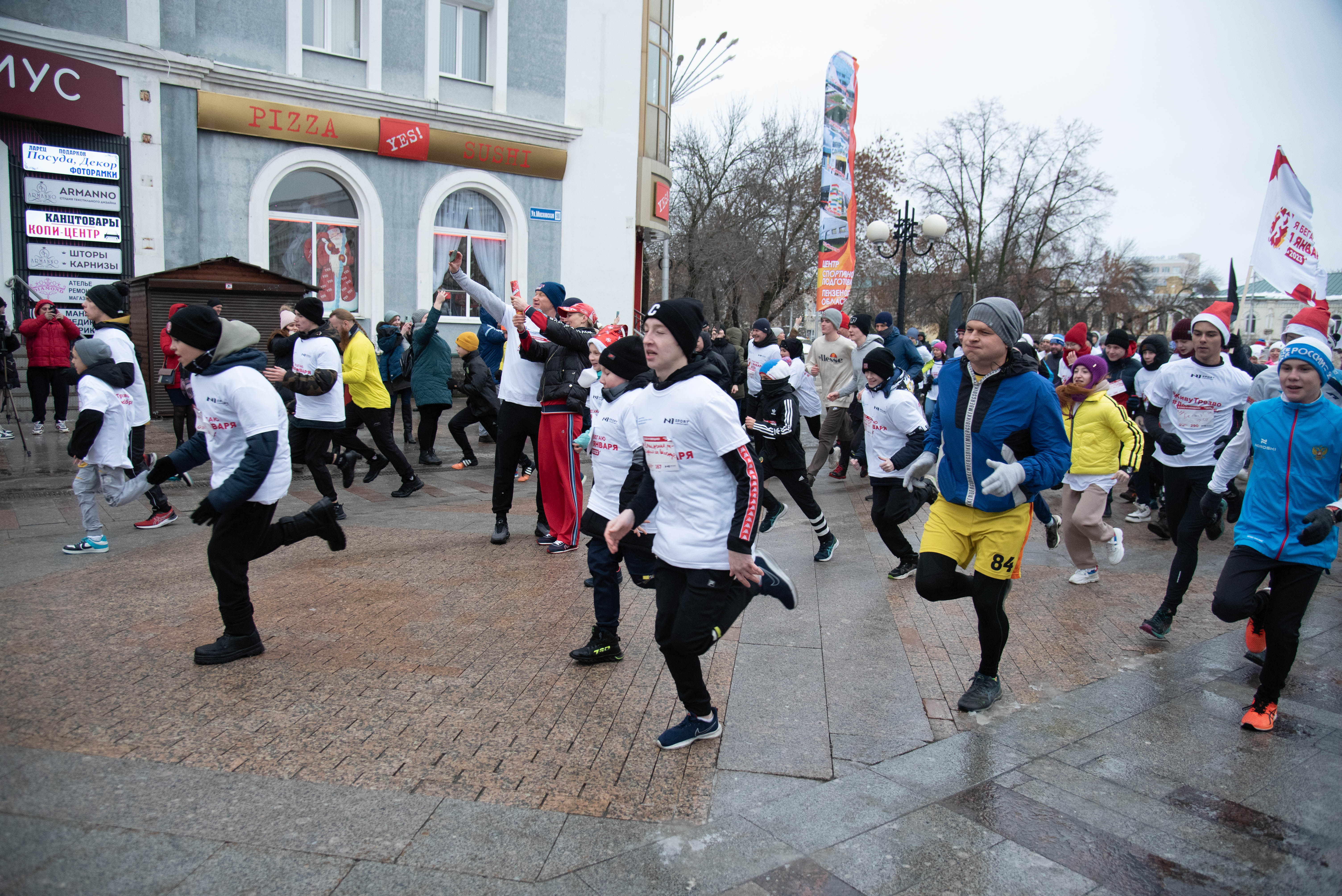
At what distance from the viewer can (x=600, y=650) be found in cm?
473

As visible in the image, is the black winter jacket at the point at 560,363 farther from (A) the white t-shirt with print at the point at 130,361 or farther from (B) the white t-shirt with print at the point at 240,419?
(A) the white t-shirt with print at the point at 130,361

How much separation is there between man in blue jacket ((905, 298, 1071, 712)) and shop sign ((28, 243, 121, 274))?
48.0 feet

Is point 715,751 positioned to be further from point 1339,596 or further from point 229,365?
point 1339,596

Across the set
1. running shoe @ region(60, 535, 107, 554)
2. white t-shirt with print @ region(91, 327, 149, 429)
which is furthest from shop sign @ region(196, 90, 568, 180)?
running shoe @ region(60, 535, 107, 554)

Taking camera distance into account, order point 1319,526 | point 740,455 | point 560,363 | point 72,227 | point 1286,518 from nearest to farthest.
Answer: point 740,455
point 1319,526
point 1286,518
point 560,363
point 72,227

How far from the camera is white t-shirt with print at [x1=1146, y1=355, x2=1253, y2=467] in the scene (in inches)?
255

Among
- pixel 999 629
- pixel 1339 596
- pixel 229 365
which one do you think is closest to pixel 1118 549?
pixel 1339 596

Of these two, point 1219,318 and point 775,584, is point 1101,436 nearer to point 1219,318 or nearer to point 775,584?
point 1219,318

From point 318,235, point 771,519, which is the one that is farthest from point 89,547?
point 318,235

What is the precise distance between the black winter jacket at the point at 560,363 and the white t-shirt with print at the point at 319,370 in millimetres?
1862

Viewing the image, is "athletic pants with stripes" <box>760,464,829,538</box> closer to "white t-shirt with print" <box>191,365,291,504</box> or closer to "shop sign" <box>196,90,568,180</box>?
"white t-shirt with print" <box>191,365,291,504</box>

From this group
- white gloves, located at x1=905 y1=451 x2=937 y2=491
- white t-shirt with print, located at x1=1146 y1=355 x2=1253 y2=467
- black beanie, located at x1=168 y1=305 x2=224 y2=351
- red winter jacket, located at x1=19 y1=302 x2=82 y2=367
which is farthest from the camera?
red winter jacket, located at x1=19 y1=302 x2=82 y2=367

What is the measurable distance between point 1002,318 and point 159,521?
7.06 m

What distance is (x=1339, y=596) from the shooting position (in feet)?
21.7
